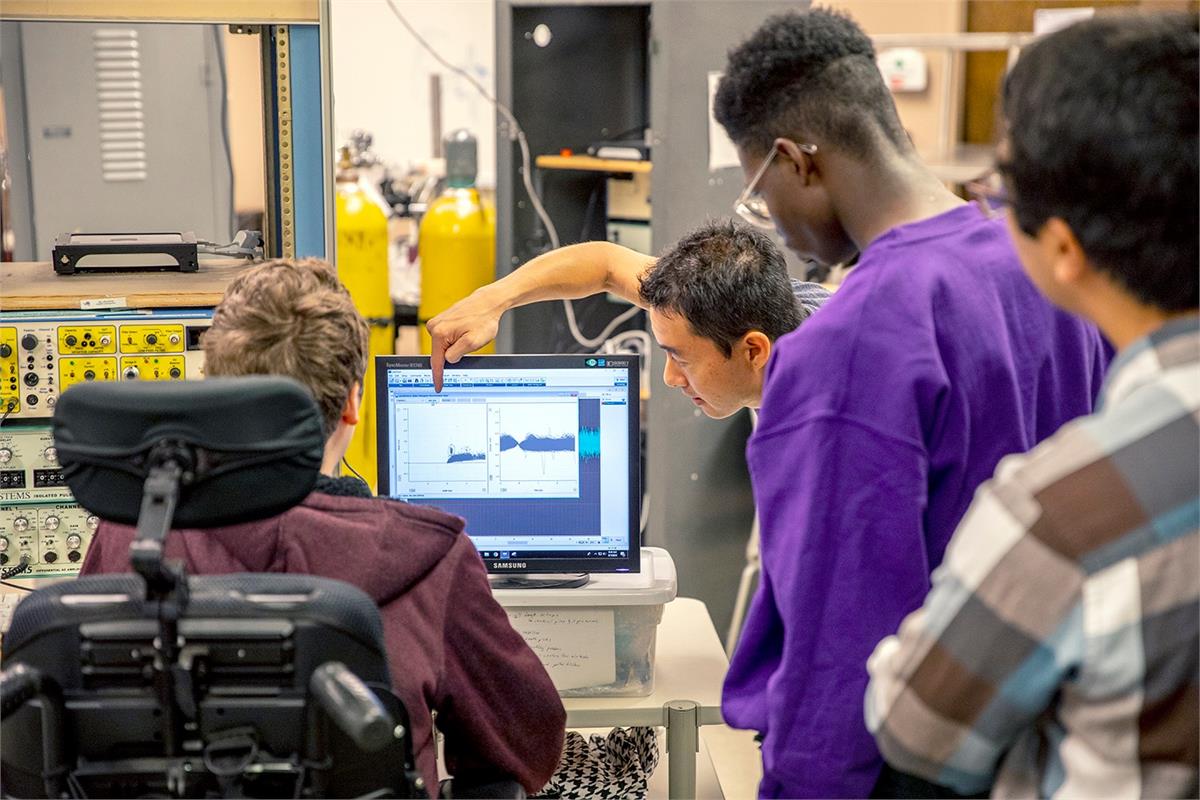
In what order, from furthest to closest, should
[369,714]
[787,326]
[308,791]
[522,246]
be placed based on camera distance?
1. [522,246]
2. [787,326]
3. [308,791]
4. [369,714]

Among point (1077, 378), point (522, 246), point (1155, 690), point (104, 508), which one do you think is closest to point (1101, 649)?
point (1155, 690)

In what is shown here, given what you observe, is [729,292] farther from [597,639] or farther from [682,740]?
[682,740]

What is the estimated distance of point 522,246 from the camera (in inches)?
125

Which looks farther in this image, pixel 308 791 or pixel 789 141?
pixel 789 141

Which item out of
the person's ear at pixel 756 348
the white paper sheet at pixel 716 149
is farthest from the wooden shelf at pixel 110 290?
the white paper sheet at pixel 716 149

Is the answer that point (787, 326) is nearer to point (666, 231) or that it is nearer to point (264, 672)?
point (264, 672)

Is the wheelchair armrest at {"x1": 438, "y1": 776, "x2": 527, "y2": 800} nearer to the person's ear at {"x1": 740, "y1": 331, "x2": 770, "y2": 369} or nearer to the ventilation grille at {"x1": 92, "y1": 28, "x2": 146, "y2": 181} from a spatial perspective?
the person's ear at {"x1": 740, "y1": 331, "x2": 770, "y2": 369}

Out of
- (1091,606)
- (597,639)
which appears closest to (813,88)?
(1091,606)

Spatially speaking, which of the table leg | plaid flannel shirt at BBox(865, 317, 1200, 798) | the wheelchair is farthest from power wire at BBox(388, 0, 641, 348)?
plaid flannel shirt at BBox(865, 317, 1200, 798)

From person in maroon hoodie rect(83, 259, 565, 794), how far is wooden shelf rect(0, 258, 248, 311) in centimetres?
47

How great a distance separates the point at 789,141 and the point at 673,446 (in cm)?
180

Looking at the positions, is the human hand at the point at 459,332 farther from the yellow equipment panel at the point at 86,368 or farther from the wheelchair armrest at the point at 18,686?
the wheelchair armrest at the point at 18,686

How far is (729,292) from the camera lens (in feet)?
5.62

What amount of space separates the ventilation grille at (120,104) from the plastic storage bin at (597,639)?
2.16 m
